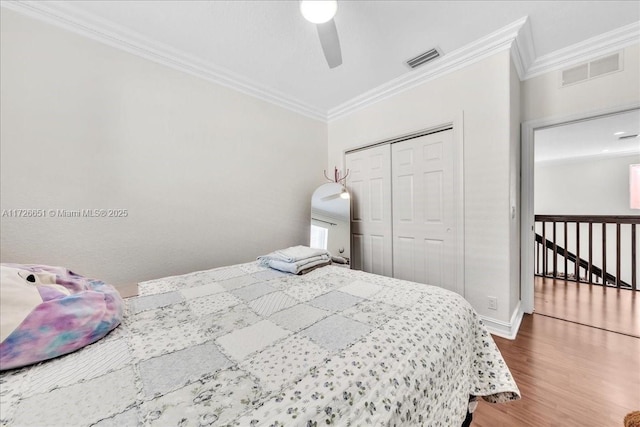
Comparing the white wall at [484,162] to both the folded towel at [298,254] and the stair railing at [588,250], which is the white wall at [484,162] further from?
the stair railing at [588,250]

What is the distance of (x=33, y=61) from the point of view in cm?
159

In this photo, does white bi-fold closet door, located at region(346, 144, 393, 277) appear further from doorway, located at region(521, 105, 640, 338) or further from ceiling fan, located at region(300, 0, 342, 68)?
ceiling fan, located at region(300, 0, 342, 68)

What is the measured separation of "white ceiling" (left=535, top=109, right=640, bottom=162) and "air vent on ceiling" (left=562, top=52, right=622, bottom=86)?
116cm

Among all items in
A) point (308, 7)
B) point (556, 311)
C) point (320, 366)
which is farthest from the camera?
point (556, 311)

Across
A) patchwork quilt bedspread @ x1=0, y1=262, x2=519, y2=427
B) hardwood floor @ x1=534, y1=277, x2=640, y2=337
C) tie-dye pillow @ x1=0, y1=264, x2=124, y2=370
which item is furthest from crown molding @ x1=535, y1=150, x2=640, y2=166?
tie-dye pillow @ x1=0, y1=264, x2=124, y2=370

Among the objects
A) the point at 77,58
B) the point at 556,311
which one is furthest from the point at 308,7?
the point at 556,311

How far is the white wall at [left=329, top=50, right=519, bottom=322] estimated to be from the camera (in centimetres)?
198

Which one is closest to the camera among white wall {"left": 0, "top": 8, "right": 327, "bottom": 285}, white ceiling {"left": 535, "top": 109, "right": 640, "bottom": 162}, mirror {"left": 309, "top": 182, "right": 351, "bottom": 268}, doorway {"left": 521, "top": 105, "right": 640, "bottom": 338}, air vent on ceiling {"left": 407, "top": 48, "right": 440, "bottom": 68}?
white wall {"left": 0, "top": 8, "right": 327, "bottom": 285}

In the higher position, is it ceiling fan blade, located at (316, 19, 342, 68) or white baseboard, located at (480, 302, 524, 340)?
ceiling fan blade, located at (316, 19, 342, 68)

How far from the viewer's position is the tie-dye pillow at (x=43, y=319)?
0.65 m

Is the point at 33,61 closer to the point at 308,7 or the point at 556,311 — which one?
the point at 308,7

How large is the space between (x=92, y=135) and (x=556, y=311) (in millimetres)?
4569

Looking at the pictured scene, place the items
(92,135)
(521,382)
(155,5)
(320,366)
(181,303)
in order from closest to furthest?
(320,366) → (181,303) → (521,382) → (155,5) → (92,135)

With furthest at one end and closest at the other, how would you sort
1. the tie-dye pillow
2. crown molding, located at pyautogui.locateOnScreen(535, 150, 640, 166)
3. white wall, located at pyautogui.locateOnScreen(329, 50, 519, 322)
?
crown molding, located at pyautogui.locateOnScreen(535, 150, 640, 166) < white wall, located at pyautogui.locateOnScreen(329, 50, 519, 322) < the tie-dye pillow
